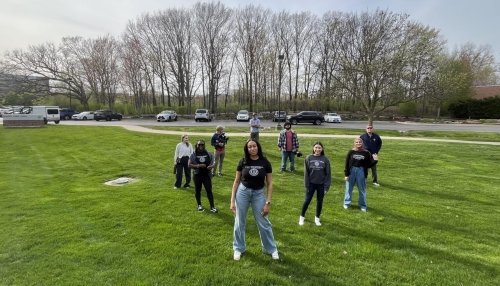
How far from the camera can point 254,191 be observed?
475 centimetres

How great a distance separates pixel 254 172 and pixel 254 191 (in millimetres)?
297

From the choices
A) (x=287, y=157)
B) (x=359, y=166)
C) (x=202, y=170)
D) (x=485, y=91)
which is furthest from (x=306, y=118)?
(x=485, y=91)

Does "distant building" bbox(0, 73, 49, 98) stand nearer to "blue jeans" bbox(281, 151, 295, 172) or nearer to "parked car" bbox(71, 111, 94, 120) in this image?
"parked car" bbox(71, 111, 94, 120)

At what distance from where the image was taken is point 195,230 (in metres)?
6.00

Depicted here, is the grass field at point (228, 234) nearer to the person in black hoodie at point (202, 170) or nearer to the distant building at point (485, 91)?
the person in black hoodie at point (202, 170)

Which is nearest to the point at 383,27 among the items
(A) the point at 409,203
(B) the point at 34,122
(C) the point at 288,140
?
(C) the point at 288,140

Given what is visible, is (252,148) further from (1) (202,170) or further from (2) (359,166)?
(2) (359,166)

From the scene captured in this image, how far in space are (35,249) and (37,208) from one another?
2.69m

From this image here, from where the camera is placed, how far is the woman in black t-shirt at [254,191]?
4.70 meters

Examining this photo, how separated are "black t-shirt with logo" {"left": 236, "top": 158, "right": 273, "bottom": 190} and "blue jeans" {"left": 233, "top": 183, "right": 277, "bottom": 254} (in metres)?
0.09

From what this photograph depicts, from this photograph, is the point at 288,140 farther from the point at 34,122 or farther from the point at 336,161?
the point at 34,122

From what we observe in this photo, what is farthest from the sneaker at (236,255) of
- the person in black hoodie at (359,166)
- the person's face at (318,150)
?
the person in black hoodie at (359,166)

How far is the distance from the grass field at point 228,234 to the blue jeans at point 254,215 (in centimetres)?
22

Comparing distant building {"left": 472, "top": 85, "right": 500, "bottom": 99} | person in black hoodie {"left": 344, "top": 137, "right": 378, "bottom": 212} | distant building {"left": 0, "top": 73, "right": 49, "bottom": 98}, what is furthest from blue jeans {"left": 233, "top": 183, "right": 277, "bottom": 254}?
distant building {"left": 0, "top": 73, "right": 49, "bottom": 98}
